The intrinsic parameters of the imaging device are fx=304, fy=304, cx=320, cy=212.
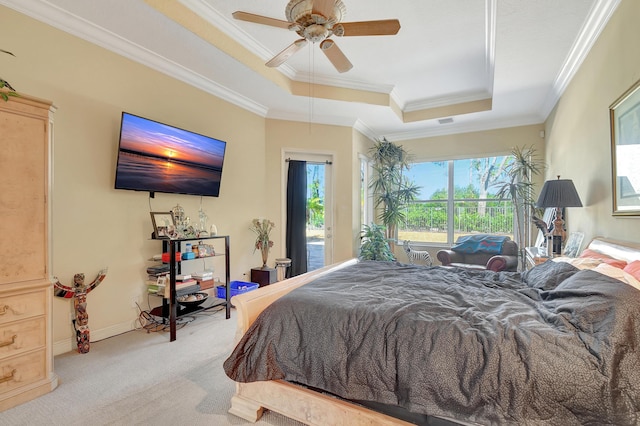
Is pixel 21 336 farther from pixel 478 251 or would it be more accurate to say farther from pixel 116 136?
pixel 478 251

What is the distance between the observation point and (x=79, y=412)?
1.83 metres

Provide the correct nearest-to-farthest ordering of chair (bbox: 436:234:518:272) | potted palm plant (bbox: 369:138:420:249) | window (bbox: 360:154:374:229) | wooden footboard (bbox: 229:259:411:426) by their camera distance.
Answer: wooden footboard (bbox: 229:259:411:426)
chair (bbox: 436:234:518:272)
potted palm plant (bbox: 369:138:420:249)
window (bbox: 360:154:374:229)

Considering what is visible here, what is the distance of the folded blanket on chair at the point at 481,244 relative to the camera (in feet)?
15.5

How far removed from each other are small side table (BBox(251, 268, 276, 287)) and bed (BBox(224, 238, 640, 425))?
239 cm

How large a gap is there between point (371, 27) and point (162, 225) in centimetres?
272

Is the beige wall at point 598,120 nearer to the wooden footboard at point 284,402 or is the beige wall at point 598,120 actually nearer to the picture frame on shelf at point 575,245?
the picture frame on shelf at point 575,245

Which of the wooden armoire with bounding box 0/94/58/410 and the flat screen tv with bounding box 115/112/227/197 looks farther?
the flat screen tv with bounding box 115/112/227/197

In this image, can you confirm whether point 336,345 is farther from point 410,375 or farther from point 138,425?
point 138,425

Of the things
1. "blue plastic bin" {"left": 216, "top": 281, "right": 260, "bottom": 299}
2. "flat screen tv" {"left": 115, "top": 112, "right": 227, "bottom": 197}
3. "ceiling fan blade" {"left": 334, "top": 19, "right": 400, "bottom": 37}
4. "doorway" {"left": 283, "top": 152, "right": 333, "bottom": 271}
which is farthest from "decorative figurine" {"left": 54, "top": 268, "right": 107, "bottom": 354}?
Result: "doorway" {"left": 283, "top": 152, "right": 333, "bottom": 271}

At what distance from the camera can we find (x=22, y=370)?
6.35 ft

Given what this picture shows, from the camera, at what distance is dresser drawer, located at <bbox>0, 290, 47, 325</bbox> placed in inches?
73.9

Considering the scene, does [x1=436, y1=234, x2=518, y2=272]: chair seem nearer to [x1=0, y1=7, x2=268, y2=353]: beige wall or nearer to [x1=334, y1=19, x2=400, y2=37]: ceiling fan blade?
[x1=334, y1=19, x2=400, y2=37]: ceiling fan blade

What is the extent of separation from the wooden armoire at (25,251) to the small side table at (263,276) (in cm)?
253

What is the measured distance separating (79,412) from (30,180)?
149 cm
